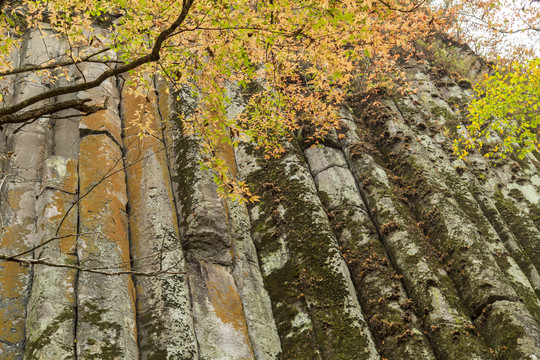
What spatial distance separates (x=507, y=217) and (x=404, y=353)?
669 cm

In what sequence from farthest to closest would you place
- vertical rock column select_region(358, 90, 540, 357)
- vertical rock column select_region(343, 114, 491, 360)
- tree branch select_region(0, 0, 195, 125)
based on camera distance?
vertical rock column select_region(358, 90, 540, 357) < vertical rock column select_region(343, 114, 491, 360) < tree branch select_region(0, 0, 195, 125)

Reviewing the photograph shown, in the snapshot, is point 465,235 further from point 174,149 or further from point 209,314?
point 174,149

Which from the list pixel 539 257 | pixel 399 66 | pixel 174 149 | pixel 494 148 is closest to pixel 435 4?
pixel 399 66

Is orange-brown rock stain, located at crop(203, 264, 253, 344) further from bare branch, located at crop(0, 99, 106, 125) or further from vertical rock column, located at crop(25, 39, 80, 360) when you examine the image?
bare branch, located at crop(0, 99, 106, 125)

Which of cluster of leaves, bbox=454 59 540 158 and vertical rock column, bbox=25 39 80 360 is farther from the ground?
cluster of leaves, bbox=454 59 540 158

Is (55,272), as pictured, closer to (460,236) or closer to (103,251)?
(103,251)

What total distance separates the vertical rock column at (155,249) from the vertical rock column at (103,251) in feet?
0.70

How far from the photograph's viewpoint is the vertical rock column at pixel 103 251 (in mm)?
6477

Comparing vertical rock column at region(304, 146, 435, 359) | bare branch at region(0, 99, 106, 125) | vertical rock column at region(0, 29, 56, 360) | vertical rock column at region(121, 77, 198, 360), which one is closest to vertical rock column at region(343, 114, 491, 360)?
vertical rock column at region(304, 146, 435, 359)

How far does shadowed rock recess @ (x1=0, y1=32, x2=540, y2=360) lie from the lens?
7.05m

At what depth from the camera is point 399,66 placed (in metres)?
18.0

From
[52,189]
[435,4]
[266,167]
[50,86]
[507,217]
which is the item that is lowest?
[507,217]

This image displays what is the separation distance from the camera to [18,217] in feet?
26.5

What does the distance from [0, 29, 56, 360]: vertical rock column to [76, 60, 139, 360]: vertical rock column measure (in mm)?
1102
